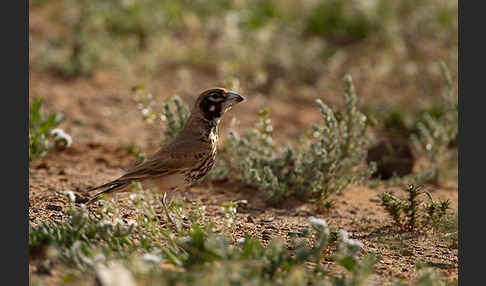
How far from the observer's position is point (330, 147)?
658 cm

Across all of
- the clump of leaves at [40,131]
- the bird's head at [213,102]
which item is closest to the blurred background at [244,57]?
the clump of leaves at [40,131]

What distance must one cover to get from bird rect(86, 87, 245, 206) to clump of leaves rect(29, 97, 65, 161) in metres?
1.46

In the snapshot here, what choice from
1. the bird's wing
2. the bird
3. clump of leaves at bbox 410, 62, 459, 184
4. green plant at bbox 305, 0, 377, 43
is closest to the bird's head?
the bird

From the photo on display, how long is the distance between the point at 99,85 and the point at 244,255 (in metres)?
6.50

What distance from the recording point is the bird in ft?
17.9

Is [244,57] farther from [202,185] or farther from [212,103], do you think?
[212,103]

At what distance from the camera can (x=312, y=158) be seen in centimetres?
655

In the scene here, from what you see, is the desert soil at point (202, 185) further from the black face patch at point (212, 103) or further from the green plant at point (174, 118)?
the black face patch at point (212, 103)

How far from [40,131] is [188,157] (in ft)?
7.65

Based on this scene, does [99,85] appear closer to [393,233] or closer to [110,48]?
[110,48]

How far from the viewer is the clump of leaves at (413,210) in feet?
18.1

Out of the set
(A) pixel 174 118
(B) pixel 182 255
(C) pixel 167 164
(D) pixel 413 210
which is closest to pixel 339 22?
(A) pixel 174 118

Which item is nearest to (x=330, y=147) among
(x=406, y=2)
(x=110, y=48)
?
(x=110, y=48)

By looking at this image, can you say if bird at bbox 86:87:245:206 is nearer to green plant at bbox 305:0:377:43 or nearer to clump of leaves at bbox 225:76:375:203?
clump of leaves at bbox 225:76:375:203
